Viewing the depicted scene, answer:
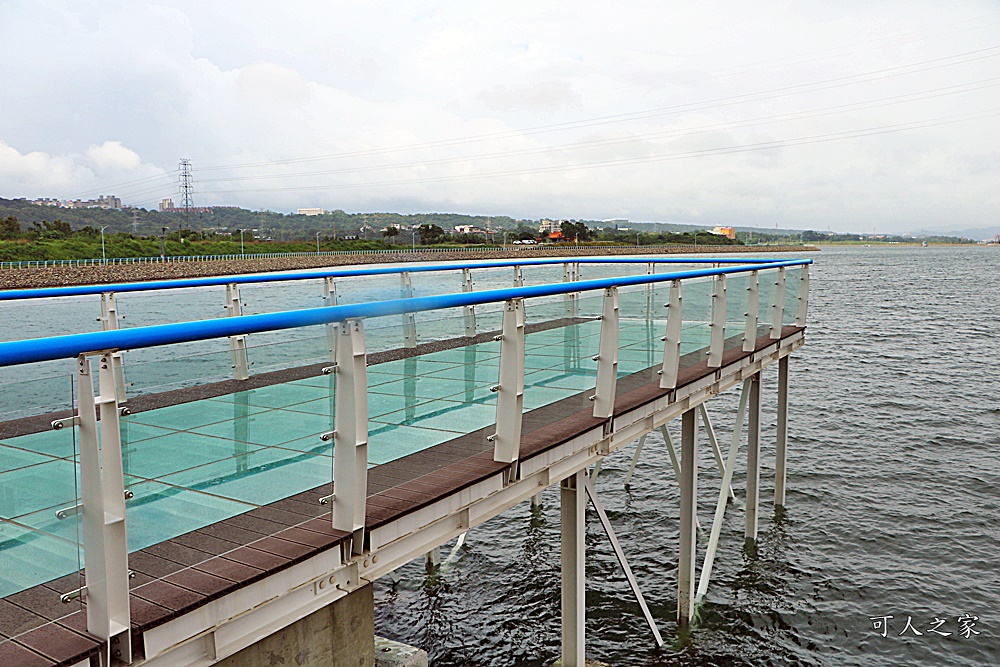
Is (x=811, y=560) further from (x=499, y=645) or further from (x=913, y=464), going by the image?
(x=913, y=464)

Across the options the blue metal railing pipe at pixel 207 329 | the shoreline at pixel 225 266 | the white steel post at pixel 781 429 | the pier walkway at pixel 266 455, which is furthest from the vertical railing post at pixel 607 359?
the shoreline at pixel 225 266

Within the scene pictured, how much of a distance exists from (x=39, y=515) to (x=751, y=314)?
830cm

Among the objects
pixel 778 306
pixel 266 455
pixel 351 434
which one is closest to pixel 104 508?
pixel 266 455

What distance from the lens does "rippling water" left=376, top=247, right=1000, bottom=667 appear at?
30.2ft

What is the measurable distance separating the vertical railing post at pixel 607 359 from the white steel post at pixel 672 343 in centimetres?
131

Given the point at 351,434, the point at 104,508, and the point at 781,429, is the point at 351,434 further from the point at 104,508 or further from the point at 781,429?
the point at 781,429

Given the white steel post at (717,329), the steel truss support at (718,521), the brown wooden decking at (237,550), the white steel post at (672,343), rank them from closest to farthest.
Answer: the brown wooden decking at (237,550) < the white steel post at (672,343) < the white steel post at (717,329) < the steel truss support at (718,521)

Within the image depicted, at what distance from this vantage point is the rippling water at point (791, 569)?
920 centimetres

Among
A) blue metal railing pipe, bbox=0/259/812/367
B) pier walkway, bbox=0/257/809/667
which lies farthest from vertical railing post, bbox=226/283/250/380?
blue metal railing pipe, bbox=0/259/812/367

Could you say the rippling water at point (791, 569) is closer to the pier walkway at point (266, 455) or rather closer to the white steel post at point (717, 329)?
the white steel post at point (717, 329)

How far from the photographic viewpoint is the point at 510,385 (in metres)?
4.76

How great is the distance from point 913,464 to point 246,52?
461ft

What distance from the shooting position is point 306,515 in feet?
12.1

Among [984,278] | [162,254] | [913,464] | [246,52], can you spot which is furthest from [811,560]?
[246,52]
